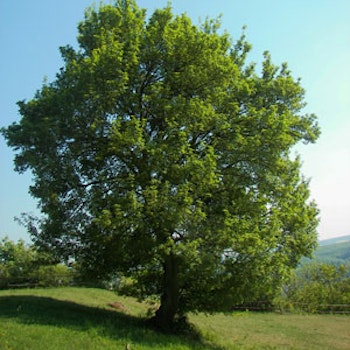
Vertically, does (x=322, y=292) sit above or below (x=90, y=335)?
below

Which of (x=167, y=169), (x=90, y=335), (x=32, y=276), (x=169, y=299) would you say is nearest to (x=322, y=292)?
(x=32, y=276)

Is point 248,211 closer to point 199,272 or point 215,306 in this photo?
point 199,272

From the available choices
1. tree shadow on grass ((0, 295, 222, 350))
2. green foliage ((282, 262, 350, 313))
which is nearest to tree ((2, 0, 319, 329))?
tree shadow on grass ((0, 295, 222, 350))

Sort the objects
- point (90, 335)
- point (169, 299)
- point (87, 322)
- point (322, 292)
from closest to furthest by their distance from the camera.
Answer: point (90, 335)
point (87, 322)
point (169, 299)
point (322, 292)

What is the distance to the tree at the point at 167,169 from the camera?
54.3 feet

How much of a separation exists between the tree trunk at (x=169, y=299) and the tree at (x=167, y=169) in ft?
0.23

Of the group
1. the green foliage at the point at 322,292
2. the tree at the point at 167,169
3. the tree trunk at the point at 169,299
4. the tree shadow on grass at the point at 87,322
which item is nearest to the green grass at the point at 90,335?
the tree shadow on grass at the point at 87,322

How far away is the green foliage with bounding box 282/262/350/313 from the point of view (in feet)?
160

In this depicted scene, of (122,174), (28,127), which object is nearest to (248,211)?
(122,174)

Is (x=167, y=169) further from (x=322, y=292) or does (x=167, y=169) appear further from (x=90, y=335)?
(x=322, y=292)

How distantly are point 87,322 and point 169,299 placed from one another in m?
4.53

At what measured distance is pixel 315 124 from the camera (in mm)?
21969

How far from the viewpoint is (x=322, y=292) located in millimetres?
53594

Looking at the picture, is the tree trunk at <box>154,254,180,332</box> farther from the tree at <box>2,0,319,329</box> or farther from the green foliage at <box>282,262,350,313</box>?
the green foliage at <box>282,262,350,313</box>
